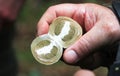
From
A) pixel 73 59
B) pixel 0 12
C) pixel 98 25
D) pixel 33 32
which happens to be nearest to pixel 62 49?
pixel 73 59

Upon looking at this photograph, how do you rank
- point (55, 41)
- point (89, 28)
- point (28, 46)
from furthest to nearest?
point (28, 46)
point (89, 28)
point (55, 41)

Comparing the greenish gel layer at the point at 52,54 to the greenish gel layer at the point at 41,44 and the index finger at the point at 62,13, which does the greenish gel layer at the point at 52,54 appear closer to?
the greenish gel layer at the point at 41,44

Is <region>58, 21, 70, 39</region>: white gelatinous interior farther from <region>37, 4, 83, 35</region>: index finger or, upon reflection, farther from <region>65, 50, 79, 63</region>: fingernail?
<region>37, 4, 83, 35</region>: index finger

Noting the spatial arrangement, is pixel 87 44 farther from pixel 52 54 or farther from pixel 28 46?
pixel 28 46

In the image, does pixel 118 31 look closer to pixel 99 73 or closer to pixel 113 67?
pixel 113 67

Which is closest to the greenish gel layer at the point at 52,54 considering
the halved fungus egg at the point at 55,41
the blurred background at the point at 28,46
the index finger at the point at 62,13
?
the halved fungus egg at the point at 55,41

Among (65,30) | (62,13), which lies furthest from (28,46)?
(65,30)
